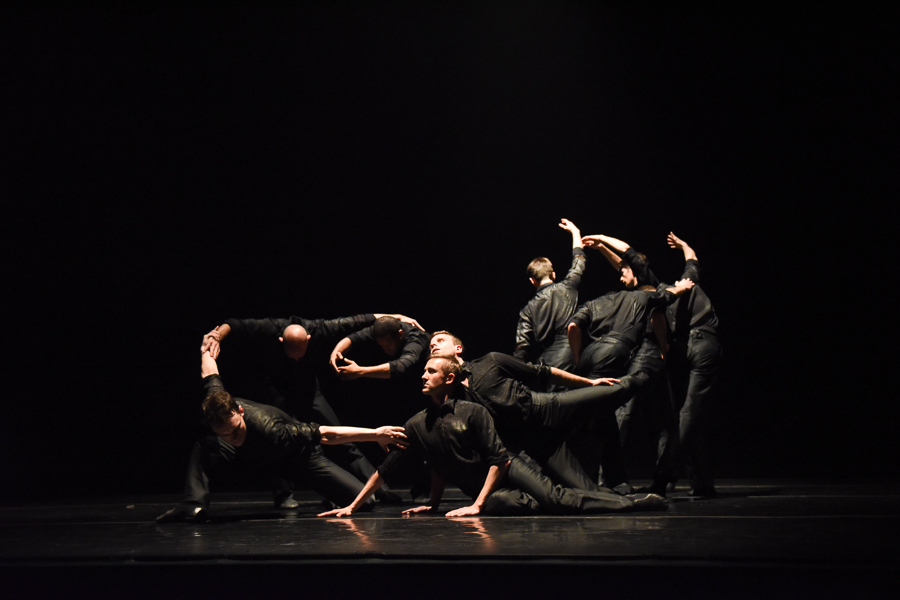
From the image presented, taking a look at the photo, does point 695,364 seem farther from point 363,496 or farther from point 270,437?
point 270,437

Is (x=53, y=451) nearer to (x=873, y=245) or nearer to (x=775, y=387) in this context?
(x=775, y=387)

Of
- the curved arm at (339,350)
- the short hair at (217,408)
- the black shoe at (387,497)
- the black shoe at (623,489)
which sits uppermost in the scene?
the curved arm at (339,350)

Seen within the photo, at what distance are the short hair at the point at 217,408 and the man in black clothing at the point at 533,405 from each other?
106cm

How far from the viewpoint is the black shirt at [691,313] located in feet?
14.3

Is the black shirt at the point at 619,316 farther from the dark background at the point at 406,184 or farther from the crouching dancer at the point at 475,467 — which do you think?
the dark background at the point at 406,184

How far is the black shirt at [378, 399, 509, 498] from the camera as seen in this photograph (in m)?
3.58

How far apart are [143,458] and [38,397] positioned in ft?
3.51

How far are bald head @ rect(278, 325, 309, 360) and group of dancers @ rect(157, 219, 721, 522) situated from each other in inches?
0.5

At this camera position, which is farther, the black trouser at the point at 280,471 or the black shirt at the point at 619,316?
the black shirt at the point at 619,316

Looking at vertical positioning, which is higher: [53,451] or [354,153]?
[354,153]

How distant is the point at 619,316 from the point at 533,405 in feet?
2.99

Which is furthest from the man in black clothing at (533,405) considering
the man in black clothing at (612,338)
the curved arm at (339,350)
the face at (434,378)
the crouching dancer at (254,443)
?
the curved arm at (339,350)

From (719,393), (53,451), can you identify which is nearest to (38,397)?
(53,451)

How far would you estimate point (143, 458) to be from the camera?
628 centimetres
